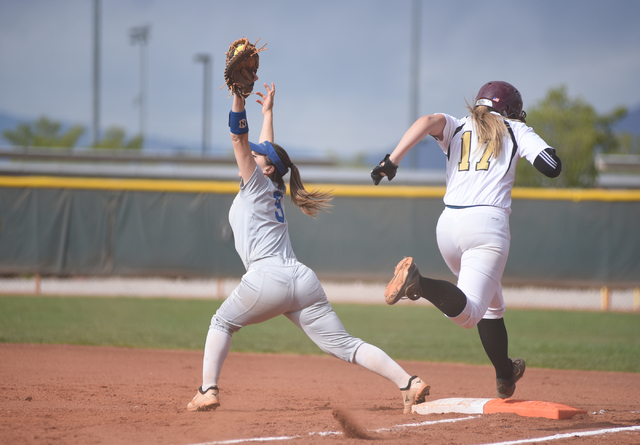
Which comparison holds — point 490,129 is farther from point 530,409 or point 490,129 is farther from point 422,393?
point 530,409

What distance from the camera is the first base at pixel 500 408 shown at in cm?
345

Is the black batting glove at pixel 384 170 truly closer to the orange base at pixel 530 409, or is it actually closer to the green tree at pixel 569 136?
the orange base at pixel 530 409

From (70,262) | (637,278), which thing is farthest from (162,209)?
(637,278)

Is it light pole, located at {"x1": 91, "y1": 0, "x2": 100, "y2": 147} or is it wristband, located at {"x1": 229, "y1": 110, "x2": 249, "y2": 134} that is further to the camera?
light pole, located at {"x1": 91, "y1": 0, "x2": 100, "y2": 147}

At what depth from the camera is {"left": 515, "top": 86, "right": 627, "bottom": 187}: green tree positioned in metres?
24.2

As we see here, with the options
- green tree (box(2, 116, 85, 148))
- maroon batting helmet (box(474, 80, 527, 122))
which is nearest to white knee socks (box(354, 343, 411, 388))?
maroon batting helmet (box(474, 80, 527, 122))

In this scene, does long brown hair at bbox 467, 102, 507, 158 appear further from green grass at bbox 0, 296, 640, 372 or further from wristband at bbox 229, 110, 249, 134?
green grass at bbox 0, 296, 640, 372

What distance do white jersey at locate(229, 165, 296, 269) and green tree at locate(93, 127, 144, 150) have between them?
32.8 metres

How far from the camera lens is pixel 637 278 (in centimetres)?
987

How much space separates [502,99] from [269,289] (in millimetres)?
1746

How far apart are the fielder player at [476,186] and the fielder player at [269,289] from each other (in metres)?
0.60

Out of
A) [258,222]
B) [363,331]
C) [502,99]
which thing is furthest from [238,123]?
[363,331]

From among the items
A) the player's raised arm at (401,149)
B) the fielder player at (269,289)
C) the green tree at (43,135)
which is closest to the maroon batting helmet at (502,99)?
the player's raised arm at (401,149)

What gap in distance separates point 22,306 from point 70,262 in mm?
1415
